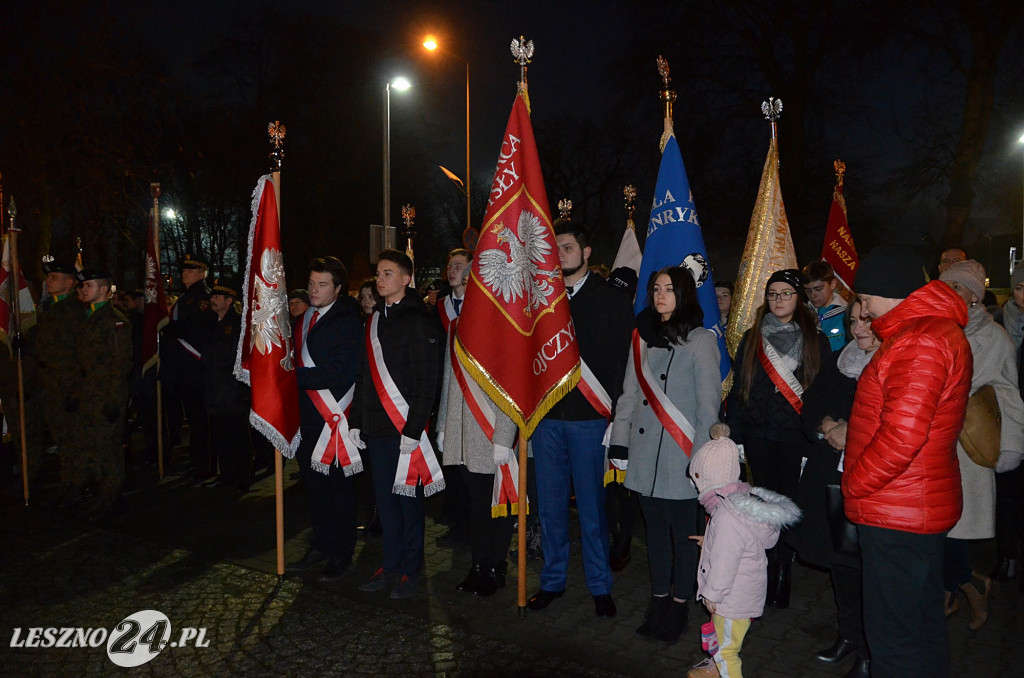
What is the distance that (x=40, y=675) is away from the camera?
3.99 meters

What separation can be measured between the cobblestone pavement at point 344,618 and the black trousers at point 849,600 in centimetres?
24

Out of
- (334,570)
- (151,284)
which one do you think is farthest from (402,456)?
(151,284)

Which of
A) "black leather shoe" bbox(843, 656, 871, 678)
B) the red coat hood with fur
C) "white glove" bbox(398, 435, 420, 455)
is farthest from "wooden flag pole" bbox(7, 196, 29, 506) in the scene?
the red coat hood with fur

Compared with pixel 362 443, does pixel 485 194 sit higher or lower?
higher

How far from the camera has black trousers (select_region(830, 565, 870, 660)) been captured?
4.05 metres

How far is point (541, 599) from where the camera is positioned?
483 centimetres

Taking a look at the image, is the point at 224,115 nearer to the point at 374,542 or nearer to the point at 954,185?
the point at 954,185

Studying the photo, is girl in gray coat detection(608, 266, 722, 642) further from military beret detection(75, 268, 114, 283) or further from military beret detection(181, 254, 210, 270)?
military beret detection(181, 254, 210, 270)

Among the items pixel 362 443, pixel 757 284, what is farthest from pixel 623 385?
pixel 757 284

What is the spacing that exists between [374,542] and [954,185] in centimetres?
1477

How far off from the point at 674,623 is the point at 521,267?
2.20 meters

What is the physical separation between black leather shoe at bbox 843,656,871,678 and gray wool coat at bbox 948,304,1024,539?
2.61 ft

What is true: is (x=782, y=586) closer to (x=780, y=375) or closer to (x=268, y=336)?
(x=780, y=375)

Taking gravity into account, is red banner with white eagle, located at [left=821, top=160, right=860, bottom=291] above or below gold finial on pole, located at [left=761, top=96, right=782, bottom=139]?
below
